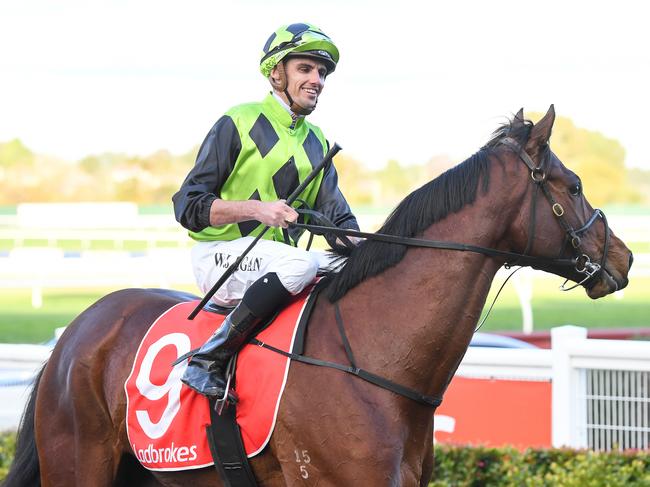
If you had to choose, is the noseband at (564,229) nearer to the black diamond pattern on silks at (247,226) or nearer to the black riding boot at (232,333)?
the black riding boot at (232,333)

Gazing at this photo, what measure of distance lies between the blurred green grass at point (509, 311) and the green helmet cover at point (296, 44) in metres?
9.31

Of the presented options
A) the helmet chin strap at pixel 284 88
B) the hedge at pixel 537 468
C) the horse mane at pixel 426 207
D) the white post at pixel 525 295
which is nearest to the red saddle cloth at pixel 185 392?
the horse mane at pixel 426 207

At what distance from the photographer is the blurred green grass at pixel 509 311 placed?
13.6 metres

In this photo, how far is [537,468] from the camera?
5031mm

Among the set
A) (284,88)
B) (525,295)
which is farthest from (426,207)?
(525,295)

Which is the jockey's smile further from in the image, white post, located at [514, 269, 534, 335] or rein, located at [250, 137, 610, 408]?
white post, located at [514, 269, 534, 335]

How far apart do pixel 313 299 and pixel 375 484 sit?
2.26 ft

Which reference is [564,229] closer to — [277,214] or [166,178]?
[277,214]

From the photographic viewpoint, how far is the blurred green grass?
1365cm

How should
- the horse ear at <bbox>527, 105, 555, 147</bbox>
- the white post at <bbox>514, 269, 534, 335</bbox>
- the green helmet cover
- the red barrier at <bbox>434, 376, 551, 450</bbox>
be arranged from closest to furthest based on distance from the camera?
the horse ear at <bbox>527, 105, 555, 147</bbox> → the green helmet cover → the red barrier at <bbox>434, 376, 551, 450</bbox> → the white post at <bbox>514, 269, 534, 335</bbox>

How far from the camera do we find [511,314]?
15.4m

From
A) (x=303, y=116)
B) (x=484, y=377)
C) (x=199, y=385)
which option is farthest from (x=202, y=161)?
(x=484, y=377)

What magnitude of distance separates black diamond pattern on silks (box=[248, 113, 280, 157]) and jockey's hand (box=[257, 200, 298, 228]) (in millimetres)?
337

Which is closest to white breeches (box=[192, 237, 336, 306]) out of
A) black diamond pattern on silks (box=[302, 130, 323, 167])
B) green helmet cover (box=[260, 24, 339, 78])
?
black diamond pattern on silks (box=[302, 130, 323, 167])
